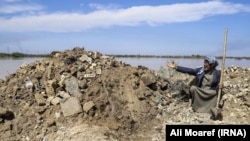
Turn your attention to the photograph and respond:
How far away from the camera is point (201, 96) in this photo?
26.4ft

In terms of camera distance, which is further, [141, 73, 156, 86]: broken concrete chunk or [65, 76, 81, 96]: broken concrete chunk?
[141, 73, 156, 86]: broken concrete chunk

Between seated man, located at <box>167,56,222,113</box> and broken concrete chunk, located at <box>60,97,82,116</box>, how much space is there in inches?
82.3

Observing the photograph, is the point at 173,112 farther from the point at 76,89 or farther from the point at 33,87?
the point at 33,87

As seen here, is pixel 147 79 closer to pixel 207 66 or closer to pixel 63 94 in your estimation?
pixel 207 66

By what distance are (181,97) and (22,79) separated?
361 centimetres

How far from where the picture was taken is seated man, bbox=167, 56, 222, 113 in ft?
26.0

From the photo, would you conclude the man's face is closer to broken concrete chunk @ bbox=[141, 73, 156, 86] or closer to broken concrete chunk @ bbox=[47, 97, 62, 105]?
broken concrete chunk @ bbox=[141, 73, 156, 86]

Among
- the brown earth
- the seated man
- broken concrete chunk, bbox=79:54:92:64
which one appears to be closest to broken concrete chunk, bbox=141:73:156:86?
the brown earth

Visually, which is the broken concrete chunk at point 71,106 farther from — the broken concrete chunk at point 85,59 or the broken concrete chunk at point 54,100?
the broken concrete chunk at point 85,59

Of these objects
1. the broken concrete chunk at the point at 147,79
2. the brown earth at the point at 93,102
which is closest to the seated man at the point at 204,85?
the brown earth at the point at 93,102

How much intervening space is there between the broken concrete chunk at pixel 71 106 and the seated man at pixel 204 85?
6.86ft

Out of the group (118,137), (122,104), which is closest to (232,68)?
(122,104)

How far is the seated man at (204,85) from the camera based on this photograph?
312 inches

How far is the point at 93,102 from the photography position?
24.7 ft
